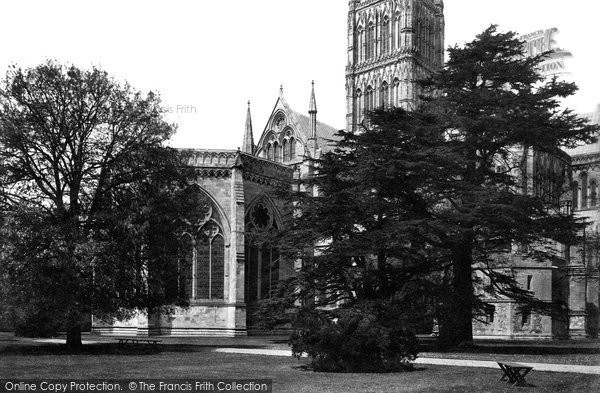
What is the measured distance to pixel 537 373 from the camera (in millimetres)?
17109

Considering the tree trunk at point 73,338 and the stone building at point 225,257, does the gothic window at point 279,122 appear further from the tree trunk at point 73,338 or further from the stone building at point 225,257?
the tree trunk at point 73,338

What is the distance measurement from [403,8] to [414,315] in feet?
197

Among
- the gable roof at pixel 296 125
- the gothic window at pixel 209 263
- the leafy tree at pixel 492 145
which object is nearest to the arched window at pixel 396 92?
the gable roof at pixel 296 125

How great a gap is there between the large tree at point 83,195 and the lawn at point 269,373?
8.41 ft

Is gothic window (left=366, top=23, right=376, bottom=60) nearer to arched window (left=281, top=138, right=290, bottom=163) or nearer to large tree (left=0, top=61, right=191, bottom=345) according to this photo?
arched window (left=281, top=138, right=290, bottom=163)

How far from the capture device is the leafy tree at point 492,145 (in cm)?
2623

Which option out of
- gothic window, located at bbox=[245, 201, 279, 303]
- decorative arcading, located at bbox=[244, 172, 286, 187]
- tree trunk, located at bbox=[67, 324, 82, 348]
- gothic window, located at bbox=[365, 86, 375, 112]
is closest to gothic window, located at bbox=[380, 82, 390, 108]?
gothic window, located at bbox=[365, 86, 375, 112]

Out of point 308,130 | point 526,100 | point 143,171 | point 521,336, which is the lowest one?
point 521,336

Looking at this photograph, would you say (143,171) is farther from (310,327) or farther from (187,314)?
(187,314)

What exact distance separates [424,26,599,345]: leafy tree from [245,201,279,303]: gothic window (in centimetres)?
1671

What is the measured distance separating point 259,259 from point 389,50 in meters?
39.5

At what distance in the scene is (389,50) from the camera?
77.2 metres

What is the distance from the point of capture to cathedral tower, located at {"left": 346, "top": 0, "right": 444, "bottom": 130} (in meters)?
74.9

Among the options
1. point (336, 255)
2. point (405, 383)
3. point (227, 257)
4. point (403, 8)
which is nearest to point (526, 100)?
point (336, 255)
